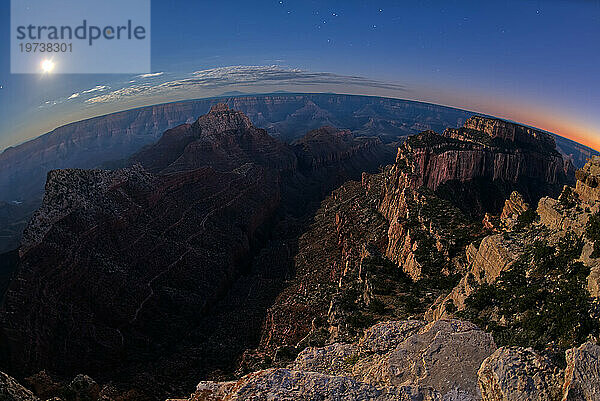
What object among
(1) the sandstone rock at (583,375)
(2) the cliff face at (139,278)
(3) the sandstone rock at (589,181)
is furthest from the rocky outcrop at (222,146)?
(1) the sandstone rock at (583,375)

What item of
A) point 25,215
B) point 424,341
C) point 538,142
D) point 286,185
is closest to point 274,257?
point 424,341

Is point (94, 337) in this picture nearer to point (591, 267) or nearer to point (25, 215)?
point (591, 267)

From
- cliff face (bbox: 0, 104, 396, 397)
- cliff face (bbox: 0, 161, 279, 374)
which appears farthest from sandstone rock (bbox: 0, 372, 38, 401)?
cliff face (bbox: 0, 161, 279, 374)

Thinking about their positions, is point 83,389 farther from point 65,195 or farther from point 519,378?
point 65,195

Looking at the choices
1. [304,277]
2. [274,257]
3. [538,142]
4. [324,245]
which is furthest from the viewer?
[538,142]

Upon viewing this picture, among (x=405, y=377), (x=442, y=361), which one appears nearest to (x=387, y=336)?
(x=405, y=377)

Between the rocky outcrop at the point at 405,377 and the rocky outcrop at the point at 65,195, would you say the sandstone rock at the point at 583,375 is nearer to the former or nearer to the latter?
the rocky outcrop at the point at 405,377

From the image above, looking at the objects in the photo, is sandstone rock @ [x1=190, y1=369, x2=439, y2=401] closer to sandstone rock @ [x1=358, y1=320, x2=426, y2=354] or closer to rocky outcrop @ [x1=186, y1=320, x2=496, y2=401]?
rocky outcrop @ [x1=186, y1=320, x2=496, y2=401]
